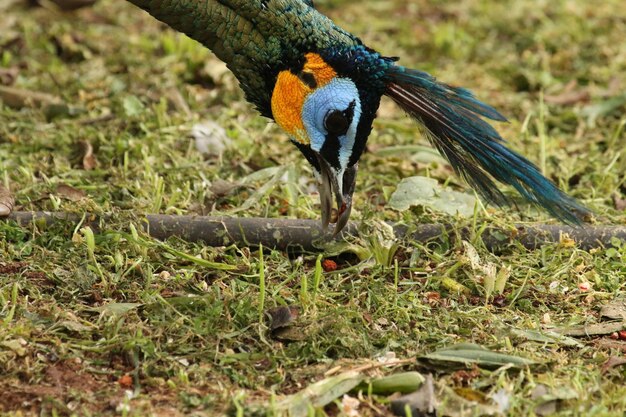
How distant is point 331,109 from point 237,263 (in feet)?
2.94

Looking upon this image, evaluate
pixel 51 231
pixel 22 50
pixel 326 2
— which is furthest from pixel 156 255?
pixel 326 2

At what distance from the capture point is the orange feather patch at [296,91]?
4.60 m

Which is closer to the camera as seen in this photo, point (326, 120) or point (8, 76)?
point (326, 120)

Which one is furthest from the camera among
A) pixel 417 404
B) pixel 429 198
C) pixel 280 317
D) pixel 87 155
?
pixel 87 155

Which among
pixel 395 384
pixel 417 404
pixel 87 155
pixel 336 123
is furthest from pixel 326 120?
pixel 87 155

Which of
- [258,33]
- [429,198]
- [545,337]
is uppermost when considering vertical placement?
[258,33]

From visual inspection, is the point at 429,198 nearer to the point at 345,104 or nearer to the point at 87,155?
the point at 345,104

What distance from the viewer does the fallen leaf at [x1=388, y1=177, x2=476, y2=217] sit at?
540 centimetres

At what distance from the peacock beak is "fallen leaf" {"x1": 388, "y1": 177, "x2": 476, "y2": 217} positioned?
771mm

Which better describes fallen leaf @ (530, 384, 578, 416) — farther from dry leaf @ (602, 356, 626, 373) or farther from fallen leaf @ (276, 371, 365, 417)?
fallen leaf @ (276, 371, 365, 417)

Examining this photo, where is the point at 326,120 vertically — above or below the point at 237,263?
above

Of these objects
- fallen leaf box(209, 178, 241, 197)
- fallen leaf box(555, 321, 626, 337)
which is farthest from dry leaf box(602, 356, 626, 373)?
fallen leaf box(209, 178, 241, 197)

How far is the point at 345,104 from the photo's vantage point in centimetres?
448

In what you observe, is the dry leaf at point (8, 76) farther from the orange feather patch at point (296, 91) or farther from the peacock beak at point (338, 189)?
the peacock beak at point (338, 189)
